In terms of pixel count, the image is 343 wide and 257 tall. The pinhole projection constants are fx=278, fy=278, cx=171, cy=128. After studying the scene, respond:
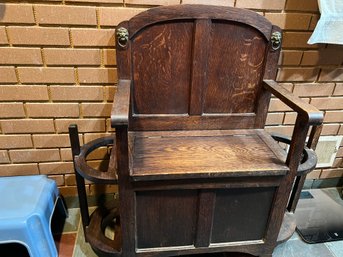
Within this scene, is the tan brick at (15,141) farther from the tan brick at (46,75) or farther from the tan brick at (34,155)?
the tan brick at (46,75)

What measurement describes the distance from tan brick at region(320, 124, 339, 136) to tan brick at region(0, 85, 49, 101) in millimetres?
→ 1461

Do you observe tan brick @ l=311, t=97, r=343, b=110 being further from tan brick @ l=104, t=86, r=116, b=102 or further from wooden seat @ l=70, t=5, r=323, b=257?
tan brick @ l=104, t=86, r=116, b=102

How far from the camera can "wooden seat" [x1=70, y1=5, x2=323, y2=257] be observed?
99 cm

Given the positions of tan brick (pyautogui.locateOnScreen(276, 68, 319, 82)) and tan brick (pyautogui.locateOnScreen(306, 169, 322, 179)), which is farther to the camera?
tan brick (pyautogui.locateOnScreen(306, 169, 322, 179))

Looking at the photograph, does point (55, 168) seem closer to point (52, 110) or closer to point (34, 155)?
point (34, 155)

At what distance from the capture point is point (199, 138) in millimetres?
1206

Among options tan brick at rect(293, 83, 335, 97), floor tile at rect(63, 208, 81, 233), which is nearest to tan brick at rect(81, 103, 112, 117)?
floor tile at rect(63, 208, 81, 233)

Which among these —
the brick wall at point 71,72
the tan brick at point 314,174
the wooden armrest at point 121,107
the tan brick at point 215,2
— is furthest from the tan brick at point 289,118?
the wooden armrest at point 121,107

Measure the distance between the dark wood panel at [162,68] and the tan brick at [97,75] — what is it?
0.15 m

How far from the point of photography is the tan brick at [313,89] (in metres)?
1.41

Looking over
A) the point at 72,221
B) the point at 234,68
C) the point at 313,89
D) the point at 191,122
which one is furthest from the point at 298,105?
the point at 72,221

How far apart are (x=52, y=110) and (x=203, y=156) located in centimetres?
74

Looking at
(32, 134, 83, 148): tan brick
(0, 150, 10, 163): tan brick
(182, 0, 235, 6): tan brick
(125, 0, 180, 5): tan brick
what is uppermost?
(182, 0, 235, 6): tan brick

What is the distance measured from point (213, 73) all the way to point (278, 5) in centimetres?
41
